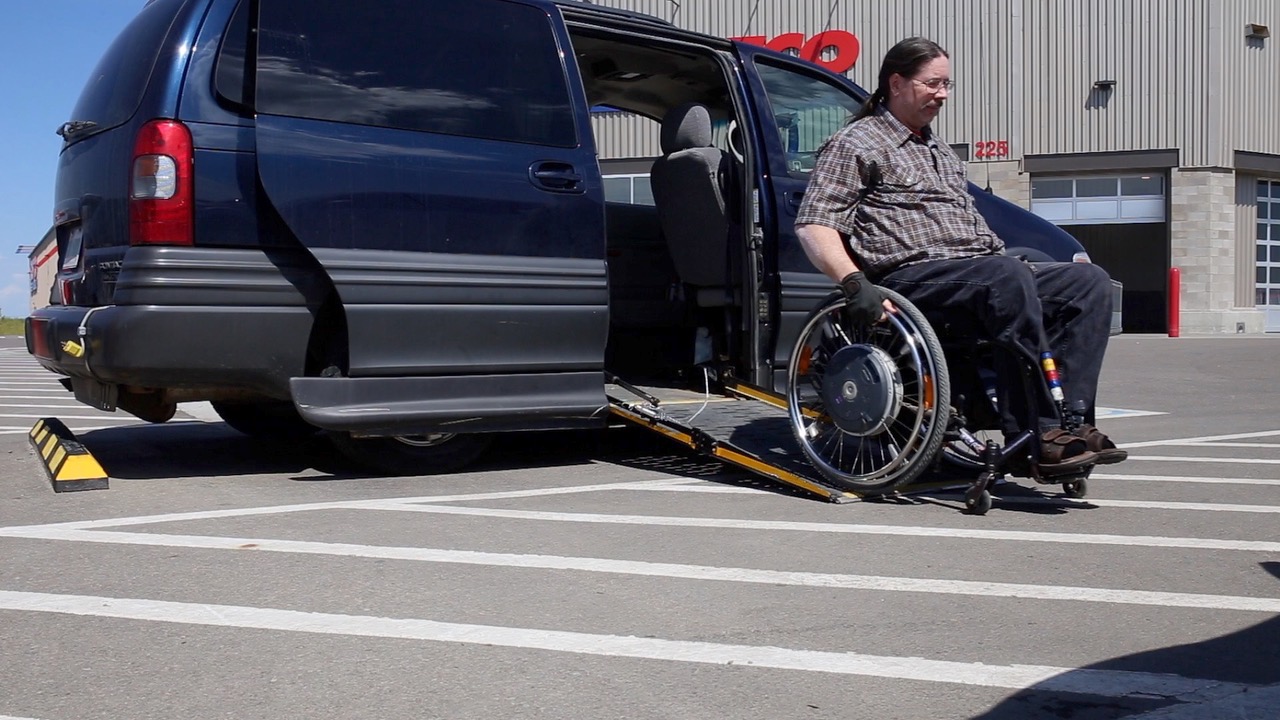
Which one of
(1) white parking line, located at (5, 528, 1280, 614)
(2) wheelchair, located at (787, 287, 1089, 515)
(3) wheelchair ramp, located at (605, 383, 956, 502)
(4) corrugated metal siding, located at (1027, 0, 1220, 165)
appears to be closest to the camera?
(1) white parking line, located at (5, 528, 1280, 614)

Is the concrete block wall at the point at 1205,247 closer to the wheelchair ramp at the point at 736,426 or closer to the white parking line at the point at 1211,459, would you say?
the white parking line at the point at 1211,459

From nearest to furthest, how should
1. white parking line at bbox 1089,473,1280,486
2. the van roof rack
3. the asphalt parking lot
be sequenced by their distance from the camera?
the asphalt parking lot, white parking line at bbox 1089,473,1280,486, the van roof rack

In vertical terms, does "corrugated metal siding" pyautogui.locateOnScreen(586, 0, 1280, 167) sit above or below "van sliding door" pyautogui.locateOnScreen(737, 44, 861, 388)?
above

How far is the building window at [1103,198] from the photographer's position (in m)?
24.8

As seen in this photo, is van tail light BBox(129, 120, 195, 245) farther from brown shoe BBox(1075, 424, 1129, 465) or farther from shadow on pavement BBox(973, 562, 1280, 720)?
shadow on pavement BBox(973, 562, 1280, 720)

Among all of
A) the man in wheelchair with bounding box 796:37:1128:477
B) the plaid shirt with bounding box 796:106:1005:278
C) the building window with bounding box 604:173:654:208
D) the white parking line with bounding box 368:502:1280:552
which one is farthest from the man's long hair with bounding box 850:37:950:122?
the building window with bounding box 604:173:654:208

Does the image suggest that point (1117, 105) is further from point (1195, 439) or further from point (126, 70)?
point (126, 70)

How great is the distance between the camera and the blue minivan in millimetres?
4637

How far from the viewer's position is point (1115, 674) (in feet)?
8.57

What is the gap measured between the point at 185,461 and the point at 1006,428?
12.2 feet

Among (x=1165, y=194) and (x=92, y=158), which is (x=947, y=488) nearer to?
(x=92, y=158)

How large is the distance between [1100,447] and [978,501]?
1.52 ft

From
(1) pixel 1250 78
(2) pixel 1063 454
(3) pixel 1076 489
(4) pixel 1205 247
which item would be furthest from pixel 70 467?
(1) pixel 1250 78

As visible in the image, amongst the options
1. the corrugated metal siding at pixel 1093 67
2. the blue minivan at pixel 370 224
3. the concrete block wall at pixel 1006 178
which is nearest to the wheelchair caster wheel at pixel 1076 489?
the blue minivan at pixel 370 224
